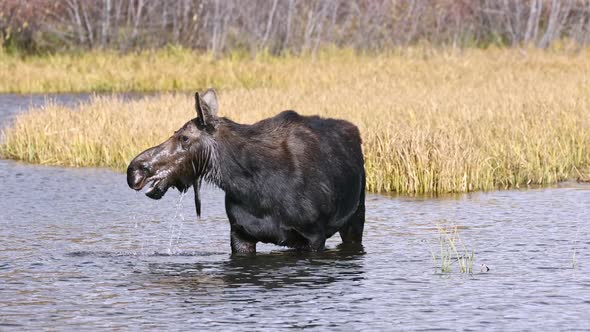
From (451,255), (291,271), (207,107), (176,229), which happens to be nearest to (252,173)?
(207,107)

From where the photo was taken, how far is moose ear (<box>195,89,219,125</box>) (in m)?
8.82

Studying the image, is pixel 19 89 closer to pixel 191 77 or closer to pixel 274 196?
pixel 191 77

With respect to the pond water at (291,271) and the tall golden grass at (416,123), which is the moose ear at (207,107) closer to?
the pond water at (291,271)

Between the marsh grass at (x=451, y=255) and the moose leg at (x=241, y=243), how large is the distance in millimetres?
1466

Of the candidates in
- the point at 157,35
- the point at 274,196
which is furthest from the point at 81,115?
the point at 157,35

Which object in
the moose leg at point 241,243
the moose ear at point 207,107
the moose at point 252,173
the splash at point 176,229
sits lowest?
the splash at point 176,229

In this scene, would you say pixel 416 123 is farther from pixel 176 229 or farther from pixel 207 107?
pixel 207 107

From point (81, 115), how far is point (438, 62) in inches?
502

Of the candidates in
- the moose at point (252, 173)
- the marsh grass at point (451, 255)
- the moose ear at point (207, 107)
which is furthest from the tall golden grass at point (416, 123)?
the moose ear at point (207, 107)

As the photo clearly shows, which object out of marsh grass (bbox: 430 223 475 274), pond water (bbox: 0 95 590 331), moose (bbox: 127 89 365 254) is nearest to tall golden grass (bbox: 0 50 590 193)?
pond water (bbox: 0 95 590 331)

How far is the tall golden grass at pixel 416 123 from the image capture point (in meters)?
14.4

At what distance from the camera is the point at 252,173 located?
355 inches

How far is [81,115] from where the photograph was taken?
19.0 m

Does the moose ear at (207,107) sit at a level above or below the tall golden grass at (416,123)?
above
